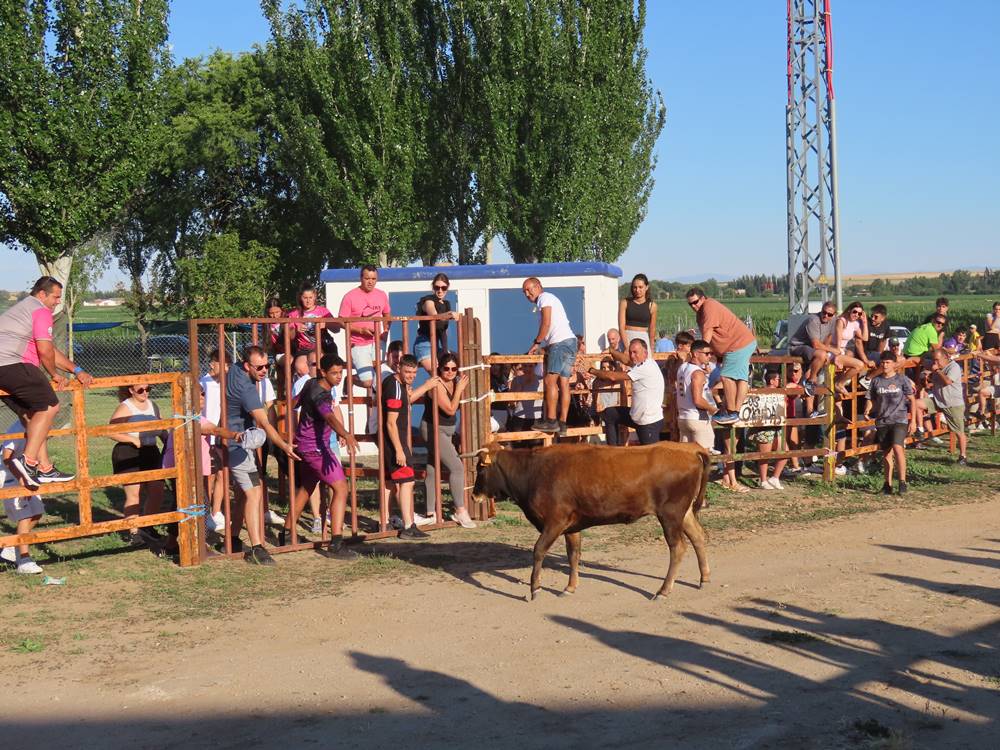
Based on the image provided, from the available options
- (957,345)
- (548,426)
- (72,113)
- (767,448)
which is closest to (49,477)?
(548,426)

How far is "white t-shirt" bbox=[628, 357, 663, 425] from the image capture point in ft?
44.6

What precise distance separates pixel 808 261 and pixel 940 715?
26.6 meters

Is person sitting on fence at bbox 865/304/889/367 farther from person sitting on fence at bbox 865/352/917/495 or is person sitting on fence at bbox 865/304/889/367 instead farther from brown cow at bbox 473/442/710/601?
brown cow at bbox 473/442/710/601

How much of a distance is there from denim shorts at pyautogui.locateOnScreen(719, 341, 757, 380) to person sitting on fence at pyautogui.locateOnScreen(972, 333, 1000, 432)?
7935mm

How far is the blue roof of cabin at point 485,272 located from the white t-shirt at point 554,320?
6.22 m

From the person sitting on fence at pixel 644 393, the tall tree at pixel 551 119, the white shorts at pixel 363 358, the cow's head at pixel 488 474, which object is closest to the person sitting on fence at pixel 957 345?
the person sitting on fence at pixel 644 393

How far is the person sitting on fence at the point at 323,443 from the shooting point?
10.9m

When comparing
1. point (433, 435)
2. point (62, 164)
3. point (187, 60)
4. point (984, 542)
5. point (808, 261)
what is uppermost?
point (187, 60)

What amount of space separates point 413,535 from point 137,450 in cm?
291

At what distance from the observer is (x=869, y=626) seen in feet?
28.0

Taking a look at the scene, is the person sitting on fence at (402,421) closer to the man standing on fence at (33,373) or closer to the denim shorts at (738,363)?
the man standing on fence at (33,373)

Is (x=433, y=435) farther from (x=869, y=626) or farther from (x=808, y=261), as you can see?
(x=808, y=261)

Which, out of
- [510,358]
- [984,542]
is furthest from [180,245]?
[984,542]

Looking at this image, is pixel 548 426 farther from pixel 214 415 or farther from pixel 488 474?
pixel 214 415
